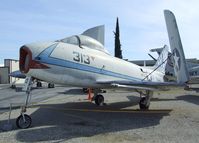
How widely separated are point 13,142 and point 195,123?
5710 millimetres

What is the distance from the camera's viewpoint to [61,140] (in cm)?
785

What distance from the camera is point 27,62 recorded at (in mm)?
10414

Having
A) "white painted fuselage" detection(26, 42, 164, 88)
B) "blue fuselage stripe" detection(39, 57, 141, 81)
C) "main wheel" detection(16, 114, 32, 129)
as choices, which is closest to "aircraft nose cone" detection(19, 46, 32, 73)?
"white painted fuselage" detection(26, 42, 164, 88)

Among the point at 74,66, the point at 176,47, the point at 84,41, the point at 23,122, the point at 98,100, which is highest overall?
the point at 84,41

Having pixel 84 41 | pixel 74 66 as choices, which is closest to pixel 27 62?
pixel 74 66

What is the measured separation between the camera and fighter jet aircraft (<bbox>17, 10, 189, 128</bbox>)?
10406mm

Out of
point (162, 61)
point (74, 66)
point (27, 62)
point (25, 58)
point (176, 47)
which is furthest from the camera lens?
point (162, 61)

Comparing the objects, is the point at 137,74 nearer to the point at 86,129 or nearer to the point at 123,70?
the point at 123,70

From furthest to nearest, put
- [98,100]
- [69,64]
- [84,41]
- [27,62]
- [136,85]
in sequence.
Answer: [98,100] < [84,41] < [136,85] < [69,64] < [27,62]

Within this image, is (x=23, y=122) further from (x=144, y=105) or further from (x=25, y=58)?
(x=144, y=105)

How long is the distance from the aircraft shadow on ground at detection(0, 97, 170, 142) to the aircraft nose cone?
70.8 inches

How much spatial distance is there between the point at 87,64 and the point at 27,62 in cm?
233

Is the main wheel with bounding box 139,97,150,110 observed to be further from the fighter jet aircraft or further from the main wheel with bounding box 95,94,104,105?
the main wheel with bounding box 95,94,104,105

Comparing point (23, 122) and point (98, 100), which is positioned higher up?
point (98, 100)
